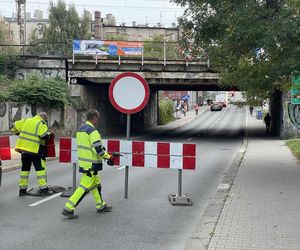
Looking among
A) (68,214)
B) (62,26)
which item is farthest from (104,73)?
(62,26)

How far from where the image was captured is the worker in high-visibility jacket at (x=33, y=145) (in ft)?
30.8

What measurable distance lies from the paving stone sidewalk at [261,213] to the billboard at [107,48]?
18535 millimetres

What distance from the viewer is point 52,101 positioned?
26.4m

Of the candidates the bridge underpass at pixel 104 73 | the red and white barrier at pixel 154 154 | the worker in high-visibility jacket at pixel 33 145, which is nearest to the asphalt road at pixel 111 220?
the worker in high-visibility jacket at pixel 33 145

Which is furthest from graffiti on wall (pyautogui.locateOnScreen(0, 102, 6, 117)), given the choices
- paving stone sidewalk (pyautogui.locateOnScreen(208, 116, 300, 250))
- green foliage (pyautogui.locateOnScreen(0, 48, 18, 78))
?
paving stone sidewalk (pyautogui.locateOnScreen(208, 116, 300, 250))

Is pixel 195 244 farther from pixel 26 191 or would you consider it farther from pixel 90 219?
pixel 26 191

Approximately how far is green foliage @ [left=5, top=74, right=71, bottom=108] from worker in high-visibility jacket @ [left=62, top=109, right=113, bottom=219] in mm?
18449

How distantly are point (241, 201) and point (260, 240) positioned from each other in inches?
105

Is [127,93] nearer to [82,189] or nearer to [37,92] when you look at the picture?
[82,189]

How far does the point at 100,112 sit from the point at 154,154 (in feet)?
84.4

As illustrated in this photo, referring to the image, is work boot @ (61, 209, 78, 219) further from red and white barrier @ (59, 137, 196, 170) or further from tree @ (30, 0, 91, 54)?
tree @ (30, 0, 91, 54)

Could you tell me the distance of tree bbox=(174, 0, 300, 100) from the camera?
35.7 ft

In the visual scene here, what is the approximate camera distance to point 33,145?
30.9 feet

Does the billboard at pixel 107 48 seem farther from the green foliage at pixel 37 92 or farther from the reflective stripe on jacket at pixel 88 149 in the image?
the reflective stripe on jacket at pixel 88 149
